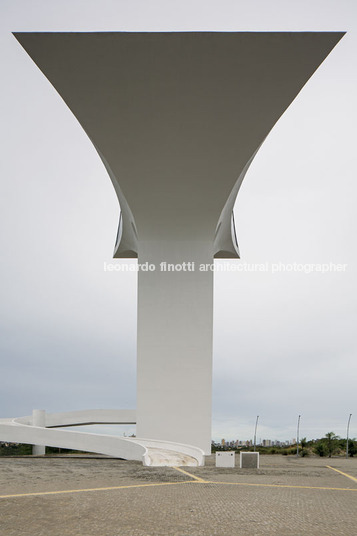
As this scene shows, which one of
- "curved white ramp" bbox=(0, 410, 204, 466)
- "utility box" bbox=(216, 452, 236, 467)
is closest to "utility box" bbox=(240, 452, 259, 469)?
"utility box" bbox=(216, 452, 236, 467)

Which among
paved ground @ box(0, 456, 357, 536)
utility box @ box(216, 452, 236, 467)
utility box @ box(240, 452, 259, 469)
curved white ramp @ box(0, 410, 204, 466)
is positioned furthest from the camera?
utility box @ box(240, 452, 259, 469)

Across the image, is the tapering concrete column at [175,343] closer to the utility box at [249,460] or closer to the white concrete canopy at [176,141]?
the white concrete canopy at [176,141]

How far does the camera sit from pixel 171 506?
5762 mm

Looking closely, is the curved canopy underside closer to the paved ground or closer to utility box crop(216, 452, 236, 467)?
utility box crop(216, 452, 236, 467)

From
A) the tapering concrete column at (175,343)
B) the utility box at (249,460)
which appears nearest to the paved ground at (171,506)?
the utility box at (249,460)

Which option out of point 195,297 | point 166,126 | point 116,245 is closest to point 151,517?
point 166,126

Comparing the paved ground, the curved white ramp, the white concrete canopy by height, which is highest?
the white concrete canopy

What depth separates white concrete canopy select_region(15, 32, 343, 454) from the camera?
11.4 metres

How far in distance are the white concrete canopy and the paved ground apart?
26.5ft

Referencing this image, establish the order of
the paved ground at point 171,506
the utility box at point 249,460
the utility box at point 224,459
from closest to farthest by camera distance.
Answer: the paved ground at point 171,506, the utility box at point 224,459, the utility box at point 249,460

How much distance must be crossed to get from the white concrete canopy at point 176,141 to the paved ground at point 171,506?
8.09m

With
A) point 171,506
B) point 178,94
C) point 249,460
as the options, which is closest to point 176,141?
point 178,94

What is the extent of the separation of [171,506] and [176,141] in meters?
10.1

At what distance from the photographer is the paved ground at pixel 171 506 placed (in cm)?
465
